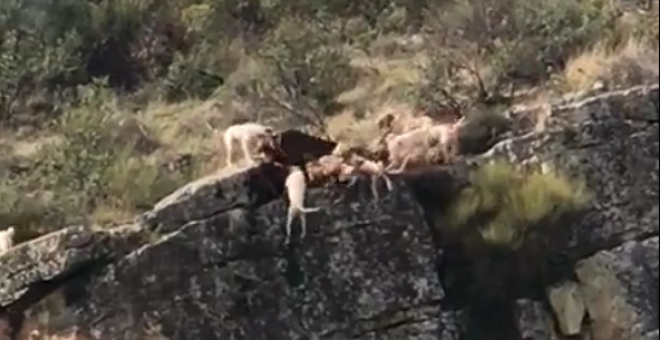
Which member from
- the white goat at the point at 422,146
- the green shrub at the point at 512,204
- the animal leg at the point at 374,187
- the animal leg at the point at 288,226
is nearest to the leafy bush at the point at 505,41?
the white goat at the point at 422,146

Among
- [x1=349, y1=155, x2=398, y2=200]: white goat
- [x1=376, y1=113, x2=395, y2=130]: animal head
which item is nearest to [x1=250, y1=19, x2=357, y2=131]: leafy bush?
[x1=376, y1=113, x2=395, y2=130]: animal head

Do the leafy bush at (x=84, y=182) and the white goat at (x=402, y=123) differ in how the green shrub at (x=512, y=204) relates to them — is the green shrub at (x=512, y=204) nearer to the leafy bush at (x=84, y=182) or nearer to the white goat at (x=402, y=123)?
the white goat at (x=402, y=123)

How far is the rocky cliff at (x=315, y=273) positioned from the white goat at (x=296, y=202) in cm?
7

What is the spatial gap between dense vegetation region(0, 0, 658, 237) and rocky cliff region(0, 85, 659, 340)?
1.25 meters

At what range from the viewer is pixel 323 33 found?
59.5 feet

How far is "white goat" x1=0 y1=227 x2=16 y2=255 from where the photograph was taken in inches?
444

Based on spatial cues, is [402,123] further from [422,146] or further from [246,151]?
[246,151]

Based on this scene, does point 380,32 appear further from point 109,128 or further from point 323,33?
point 109,128

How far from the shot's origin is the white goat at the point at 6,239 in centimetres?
1127

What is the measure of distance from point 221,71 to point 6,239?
7.03 meters

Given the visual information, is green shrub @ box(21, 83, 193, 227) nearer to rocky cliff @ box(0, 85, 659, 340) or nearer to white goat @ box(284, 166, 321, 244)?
rocky cliff @ box(0, 85, 659, 340)

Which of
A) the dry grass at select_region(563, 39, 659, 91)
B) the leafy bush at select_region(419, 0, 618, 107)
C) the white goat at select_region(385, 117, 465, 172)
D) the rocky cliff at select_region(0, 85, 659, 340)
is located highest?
the leafy bush at select_region(419, 0, 618, 107)

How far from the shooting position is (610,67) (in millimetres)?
12859

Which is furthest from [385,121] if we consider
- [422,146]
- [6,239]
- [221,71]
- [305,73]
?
[221,71]
